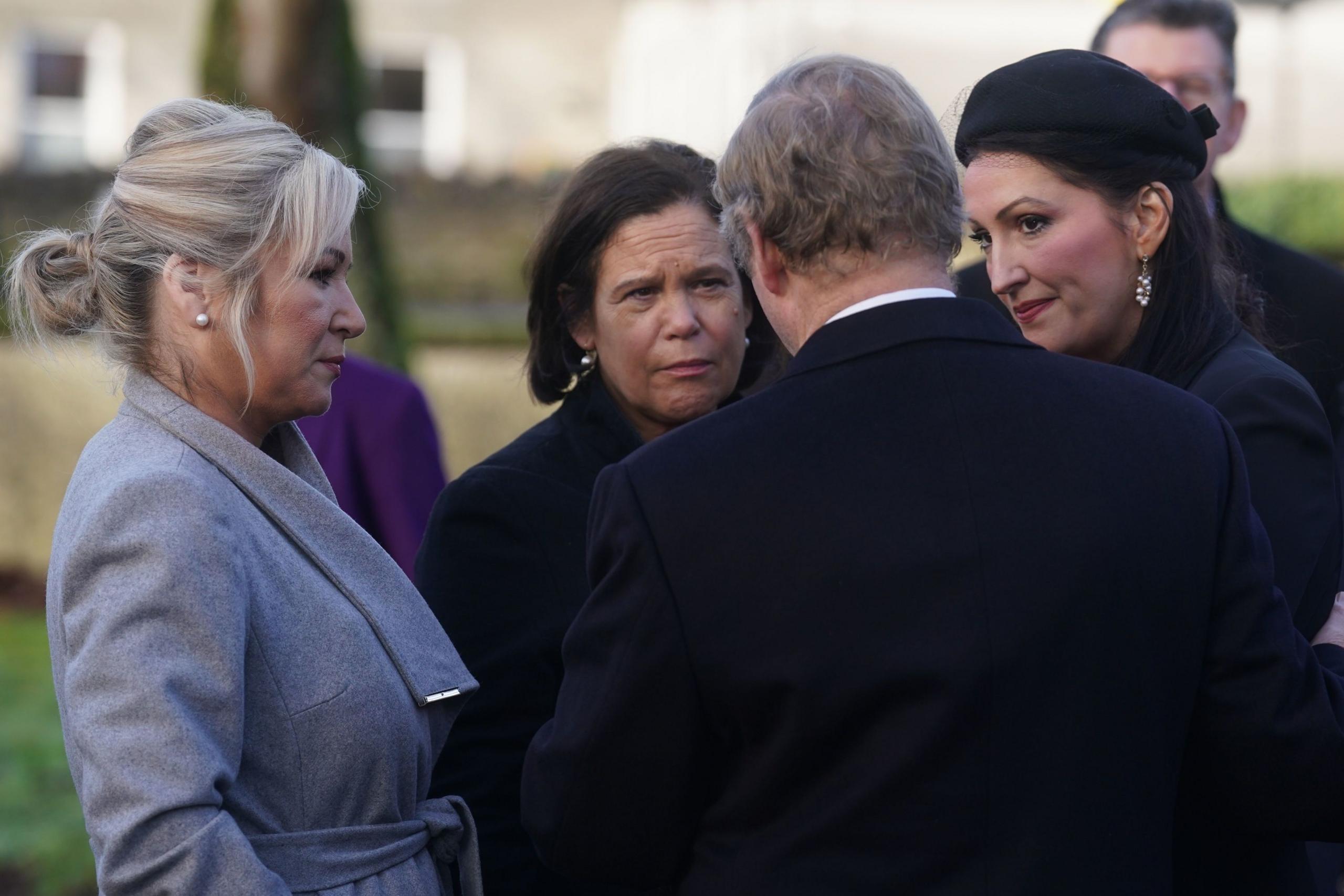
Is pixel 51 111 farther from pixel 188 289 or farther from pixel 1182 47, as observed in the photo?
pixel 188 289

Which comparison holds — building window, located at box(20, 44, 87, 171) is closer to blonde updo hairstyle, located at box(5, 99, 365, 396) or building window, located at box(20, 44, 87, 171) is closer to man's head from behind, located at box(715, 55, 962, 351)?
blonde updo hairstyle, located at box(5, 99, 365, 396)

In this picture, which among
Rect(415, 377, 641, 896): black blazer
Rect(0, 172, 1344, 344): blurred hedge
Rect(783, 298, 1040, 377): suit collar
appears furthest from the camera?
Rect(0, 172, 1344, 344): blurred hedge

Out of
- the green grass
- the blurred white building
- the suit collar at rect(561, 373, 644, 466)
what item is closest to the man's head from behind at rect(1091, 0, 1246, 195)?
the suit collar at rect(561, 373, 644, 466)

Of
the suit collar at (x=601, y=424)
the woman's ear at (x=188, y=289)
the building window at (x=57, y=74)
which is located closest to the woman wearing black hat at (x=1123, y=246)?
the suit collar at (x=601, y=424)

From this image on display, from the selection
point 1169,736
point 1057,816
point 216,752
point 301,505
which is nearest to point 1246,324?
point 1169,736

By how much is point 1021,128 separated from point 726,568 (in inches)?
41.7

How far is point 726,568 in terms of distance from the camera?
1.75 m

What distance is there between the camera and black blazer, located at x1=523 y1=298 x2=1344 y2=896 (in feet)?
5.66

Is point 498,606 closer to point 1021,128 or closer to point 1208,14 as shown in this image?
point 1021,128

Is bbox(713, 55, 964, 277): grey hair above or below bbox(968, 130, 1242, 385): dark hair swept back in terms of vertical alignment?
above

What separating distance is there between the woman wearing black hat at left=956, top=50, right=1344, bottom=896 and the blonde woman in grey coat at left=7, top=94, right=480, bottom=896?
3.56 ft

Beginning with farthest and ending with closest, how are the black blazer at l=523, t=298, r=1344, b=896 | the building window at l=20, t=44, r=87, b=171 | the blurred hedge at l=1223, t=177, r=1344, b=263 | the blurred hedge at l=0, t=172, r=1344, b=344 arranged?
the building window at l=20, t=44, r=87, b=171 < the blurred hedge at l=1223, t=177, r=1344, b=263 < the blurred hedge at l=0, t=172, r=1344, b=344 < the black blazer at l=523, t=298, r=1344, b=896

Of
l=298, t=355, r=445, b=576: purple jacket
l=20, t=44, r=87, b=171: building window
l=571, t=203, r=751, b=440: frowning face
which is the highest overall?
l=571, t=203, r=751, b=440: frowning face

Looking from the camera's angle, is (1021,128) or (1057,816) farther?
(1021,128)
